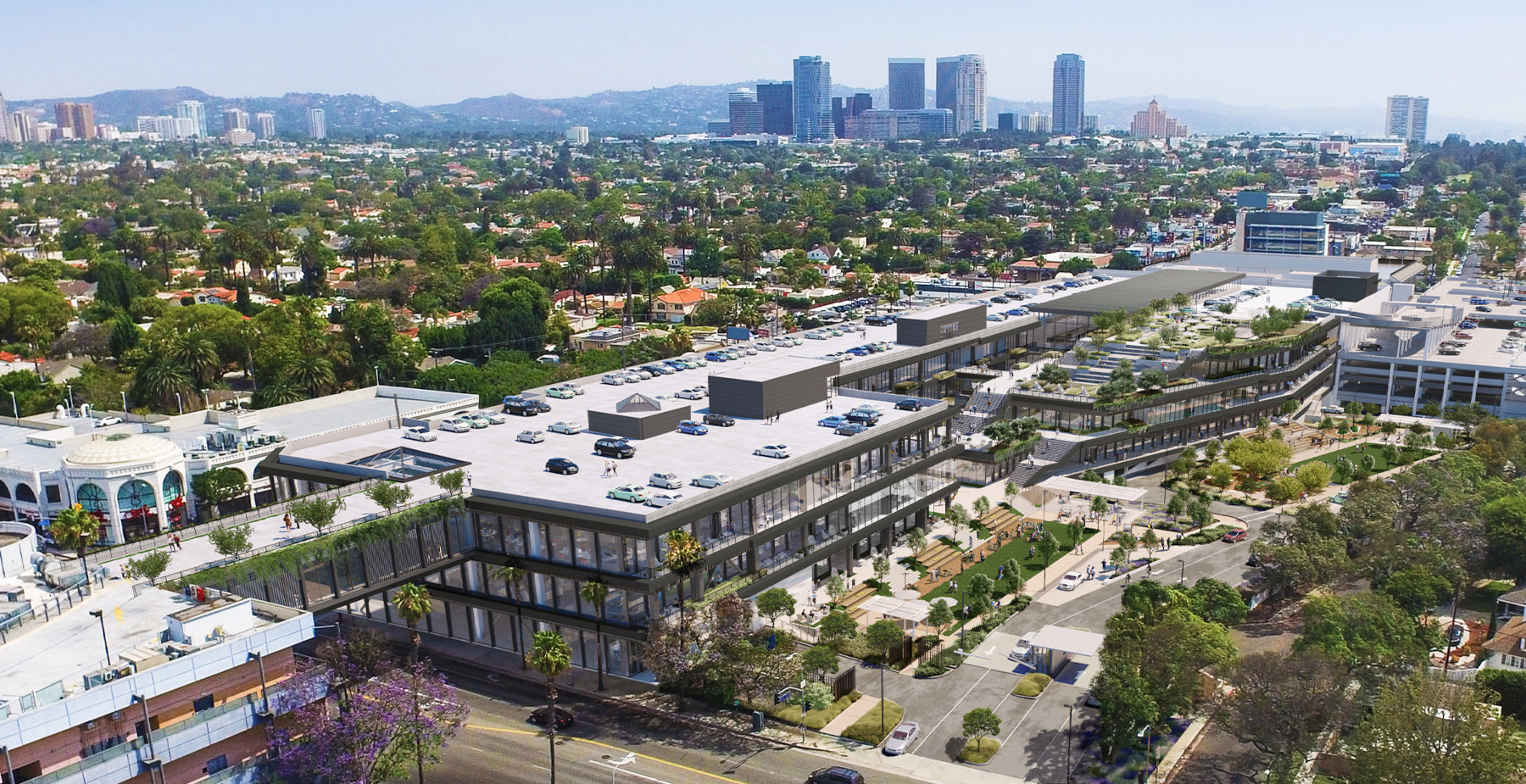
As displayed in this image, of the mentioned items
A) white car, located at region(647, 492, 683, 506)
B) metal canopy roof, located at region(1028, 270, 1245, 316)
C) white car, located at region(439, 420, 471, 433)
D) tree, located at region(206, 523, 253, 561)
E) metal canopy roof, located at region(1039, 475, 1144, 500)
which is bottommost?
metal canopy roof, located at region(1039, 475, 1144, 500)

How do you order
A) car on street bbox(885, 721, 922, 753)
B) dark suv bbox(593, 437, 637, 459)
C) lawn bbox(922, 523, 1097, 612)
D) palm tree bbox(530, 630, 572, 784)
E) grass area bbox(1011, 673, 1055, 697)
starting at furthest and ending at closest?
lawn bbox(922, 523, 1097, 612) < dark suv bbox(593, 437, 637, 459) < grass area bbox(1011, 673, 1055, 697) < car on street bbox(885, 721, 922, 753) < palm tree bbox(530, 630, 572, 784)

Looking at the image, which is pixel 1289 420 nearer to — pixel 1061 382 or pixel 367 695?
pixel 1061 382

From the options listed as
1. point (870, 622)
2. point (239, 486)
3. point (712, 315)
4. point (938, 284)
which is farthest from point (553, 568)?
point (938, 284)

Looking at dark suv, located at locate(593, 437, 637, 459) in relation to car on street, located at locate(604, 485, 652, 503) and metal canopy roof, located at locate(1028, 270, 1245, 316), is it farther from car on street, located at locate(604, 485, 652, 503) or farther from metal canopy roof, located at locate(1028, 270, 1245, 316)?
metal canopy roof, located at locate(1028, 270, 1245, 316)

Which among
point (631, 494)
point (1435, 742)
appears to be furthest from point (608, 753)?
point (1435, 742)

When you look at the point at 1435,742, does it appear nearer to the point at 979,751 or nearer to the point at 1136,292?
the point at 979,751

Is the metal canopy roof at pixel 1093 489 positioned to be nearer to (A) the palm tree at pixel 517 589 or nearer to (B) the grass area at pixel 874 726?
(B) the grass area at pixel 874 726

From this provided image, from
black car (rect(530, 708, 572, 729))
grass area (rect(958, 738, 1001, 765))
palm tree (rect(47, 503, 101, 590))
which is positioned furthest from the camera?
black car (rect(530, 708, 572, 729))

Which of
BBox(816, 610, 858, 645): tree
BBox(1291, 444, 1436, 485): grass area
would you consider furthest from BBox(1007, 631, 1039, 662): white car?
BBox(1291, 444, 1436, 485): grass area
